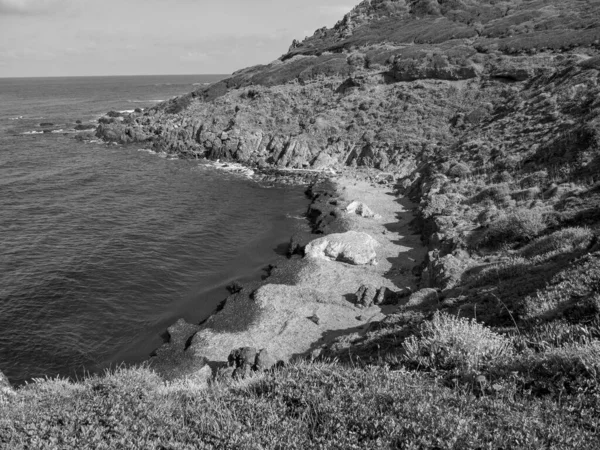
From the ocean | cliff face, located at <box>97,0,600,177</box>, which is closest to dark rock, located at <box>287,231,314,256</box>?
the ocean

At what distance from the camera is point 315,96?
77.8 m

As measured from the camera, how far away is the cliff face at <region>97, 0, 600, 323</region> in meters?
17.3

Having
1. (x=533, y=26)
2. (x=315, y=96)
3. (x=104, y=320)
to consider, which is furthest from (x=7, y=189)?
(x=533, y=26)

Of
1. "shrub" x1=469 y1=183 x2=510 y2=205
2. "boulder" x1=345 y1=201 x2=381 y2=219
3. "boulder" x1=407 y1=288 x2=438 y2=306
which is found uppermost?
"shrub" x1=469 y1=183 x2=510 y2=205

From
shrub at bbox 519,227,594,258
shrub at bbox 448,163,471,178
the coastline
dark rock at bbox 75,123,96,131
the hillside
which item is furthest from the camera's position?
dark rock at bbox 75,123,96,131

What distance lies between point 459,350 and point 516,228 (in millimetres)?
16183

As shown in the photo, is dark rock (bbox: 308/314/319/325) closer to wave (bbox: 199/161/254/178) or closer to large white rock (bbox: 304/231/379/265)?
large white rock (bbox: 304/231/379/265)

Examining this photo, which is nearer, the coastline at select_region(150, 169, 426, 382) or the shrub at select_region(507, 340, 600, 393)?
the shrub at select_region(507, 340, 600, 393)

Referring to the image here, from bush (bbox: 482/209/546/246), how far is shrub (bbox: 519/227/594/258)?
2858 millimetres

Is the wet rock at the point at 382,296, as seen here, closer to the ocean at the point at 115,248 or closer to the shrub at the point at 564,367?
the ocean at the point at 115,248

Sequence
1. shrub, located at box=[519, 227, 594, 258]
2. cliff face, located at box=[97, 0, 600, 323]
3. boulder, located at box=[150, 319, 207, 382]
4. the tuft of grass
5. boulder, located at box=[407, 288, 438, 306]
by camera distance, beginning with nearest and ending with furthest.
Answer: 1. the tuft of grass
2. shrub, located at box=[519, 227, 594, 258]
3. boulder, located at box=[407, 288, 438, 306]
4. cliff face, located at box=[97, 0, 600, 323]
5. boulder, located at box=[150, 319, 207, 382]

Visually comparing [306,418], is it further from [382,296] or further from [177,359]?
[382,296]

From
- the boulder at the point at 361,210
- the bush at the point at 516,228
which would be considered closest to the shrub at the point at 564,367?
the bush at the point at 516,228

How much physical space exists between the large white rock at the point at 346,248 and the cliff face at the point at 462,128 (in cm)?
459
